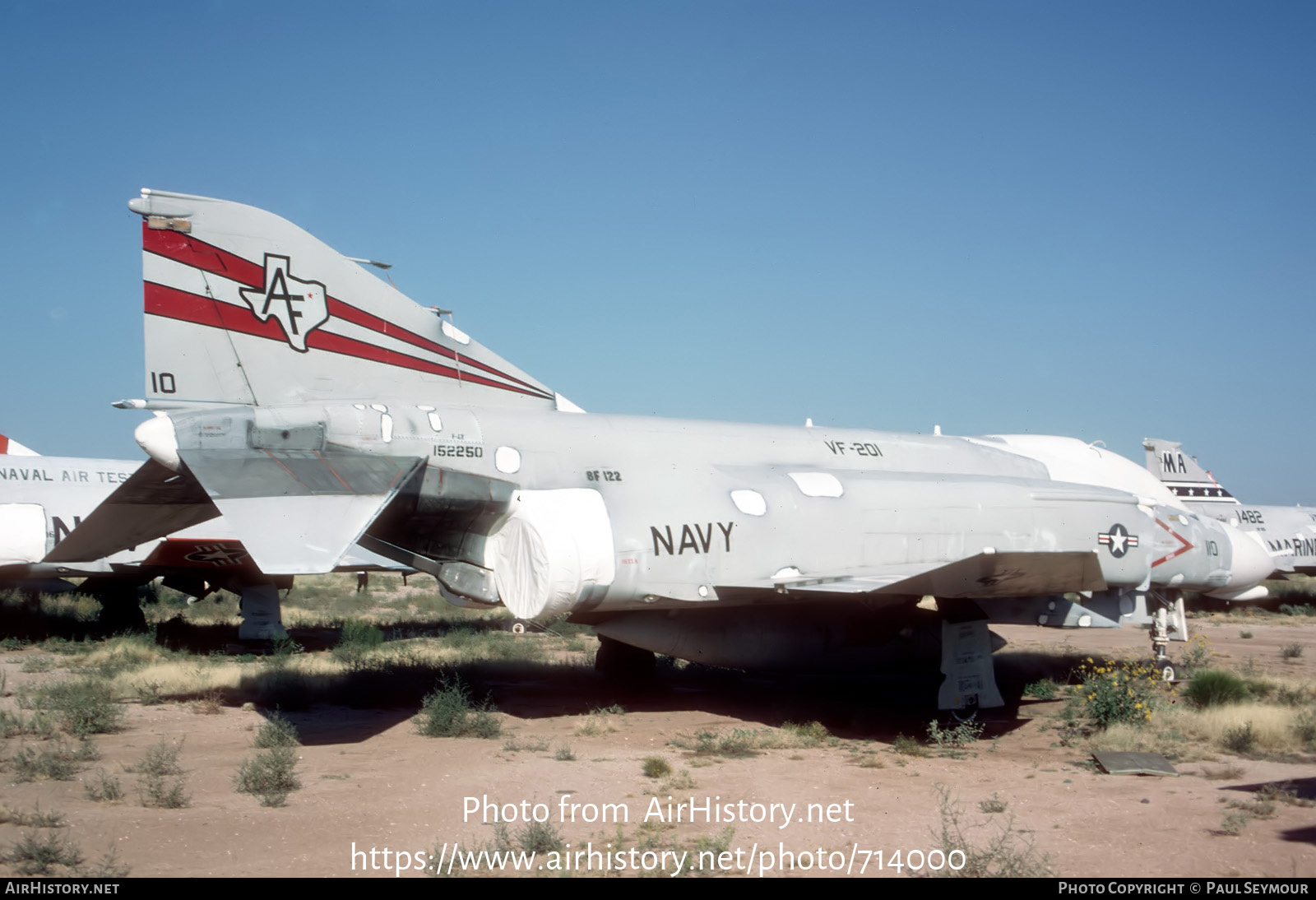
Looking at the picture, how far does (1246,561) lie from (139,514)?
1471 centimetres

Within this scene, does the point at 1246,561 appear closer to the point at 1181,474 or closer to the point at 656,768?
the point at 656,768

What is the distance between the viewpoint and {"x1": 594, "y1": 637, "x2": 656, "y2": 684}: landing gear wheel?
45.3 feet

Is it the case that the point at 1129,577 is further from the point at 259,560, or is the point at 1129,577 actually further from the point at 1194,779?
the point at 259,560

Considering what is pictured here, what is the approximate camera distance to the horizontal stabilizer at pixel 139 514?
34.6 ft

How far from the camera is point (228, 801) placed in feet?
25.1

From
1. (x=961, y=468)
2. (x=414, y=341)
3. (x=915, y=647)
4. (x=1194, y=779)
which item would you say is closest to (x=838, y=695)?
(x=915, y=647)

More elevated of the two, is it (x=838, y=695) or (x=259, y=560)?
(x=259, y=560)

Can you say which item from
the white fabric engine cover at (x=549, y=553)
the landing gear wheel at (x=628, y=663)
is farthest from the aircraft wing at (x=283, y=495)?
the landing gear wheel at (x=628, y=663)

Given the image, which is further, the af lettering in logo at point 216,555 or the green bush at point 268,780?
the af lettering in logo at point 216,555

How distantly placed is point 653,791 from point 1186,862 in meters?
3.95

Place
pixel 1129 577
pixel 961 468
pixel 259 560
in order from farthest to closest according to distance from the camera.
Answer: pixel 961 468 → pixel 1129 577 → pixel 259 560

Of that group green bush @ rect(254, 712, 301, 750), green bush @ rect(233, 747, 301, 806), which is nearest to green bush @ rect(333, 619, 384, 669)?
green bush @ rect(254, 712, 301, 750)

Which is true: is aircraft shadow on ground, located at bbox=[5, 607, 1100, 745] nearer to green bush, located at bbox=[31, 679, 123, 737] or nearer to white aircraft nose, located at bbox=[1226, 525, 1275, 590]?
green bush, located at bbox=[31, 679, 123, 737]

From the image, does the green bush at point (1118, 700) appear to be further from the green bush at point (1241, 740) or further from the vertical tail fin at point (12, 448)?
the vertical tail fin at point (12, 448)
